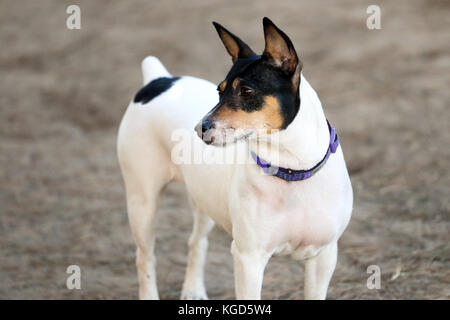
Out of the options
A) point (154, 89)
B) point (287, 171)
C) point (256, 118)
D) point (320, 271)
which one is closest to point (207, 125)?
point (256, 118)

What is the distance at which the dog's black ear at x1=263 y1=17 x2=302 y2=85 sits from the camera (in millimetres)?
2699

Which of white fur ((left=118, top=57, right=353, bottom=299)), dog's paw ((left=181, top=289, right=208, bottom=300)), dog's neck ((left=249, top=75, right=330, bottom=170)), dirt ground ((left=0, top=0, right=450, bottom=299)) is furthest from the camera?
dirt ground ((left=0, top=0, right=450, bottom=299))

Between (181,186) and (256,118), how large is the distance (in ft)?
12.3

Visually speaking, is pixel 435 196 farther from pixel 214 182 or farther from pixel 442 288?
pixel 214 182

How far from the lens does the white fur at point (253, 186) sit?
9.62ft

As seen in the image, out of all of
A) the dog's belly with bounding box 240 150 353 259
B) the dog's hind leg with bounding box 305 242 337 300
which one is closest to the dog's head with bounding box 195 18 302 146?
the dog's belly with bounding box 240 150 353 259

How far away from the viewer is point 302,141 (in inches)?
112

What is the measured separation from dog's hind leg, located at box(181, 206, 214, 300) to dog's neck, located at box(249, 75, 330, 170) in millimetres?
1457

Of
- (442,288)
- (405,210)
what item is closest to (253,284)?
(442,288)

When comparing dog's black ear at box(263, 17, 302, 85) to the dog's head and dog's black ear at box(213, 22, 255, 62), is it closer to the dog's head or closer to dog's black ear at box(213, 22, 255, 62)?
the dog's head

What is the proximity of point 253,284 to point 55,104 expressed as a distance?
5816mm

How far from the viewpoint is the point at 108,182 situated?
21.3ft

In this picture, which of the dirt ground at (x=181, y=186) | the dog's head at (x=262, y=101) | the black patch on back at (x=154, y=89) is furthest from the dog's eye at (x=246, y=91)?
the dirt ground at (x=181, y=186)

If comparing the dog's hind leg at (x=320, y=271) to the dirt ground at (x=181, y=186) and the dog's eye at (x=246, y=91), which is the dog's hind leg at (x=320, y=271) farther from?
the dog's eye at (x=246, y=91)
